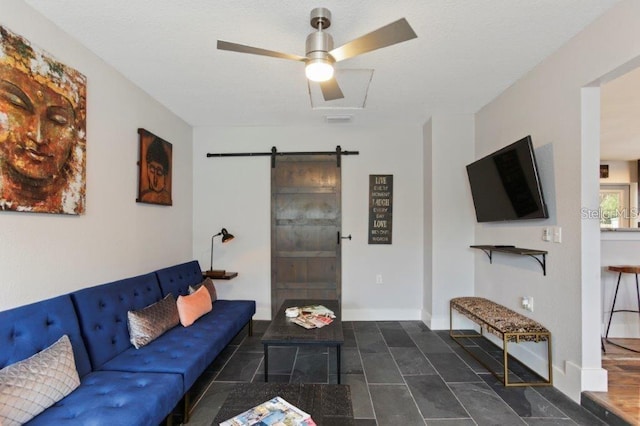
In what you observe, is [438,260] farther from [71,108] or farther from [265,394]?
[71,108]

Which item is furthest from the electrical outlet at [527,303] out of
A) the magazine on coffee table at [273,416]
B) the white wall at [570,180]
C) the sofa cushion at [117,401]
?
the sofa cushion at [117,401]

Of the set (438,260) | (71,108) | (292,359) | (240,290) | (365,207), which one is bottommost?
(292,359)

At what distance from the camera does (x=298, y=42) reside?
2.17 metres

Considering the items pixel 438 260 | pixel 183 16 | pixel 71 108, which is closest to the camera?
pixel 183 16

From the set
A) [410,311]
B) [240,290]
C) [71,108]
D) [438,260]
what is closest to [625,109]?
[438,260]

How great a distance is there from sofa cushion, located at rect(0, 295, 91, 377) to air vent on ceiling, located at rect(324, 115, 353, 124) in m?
2.97

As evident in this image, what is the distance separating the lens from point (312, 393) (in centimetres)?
159

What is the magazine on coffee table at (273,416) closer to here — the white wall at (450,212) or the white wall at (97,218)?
the white wall at (97,218)

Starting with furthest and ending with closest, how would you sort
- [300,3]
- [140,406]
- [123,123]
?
[123,123] < [300,3] < [140,406]

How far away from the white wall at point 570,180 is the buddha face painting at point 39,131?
3.50 metres

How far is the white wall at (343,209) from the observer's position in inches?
156

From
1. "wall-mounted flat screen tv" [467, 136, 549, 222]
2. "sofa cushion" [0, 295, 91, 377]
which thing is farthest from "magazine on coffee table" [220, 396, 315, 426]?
"wall-mounted flat screen tv" [467, 136, 549, 222]

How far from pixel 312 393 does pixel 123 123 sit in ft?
8.66

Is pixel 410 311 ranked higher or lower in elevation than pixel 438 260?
lower
